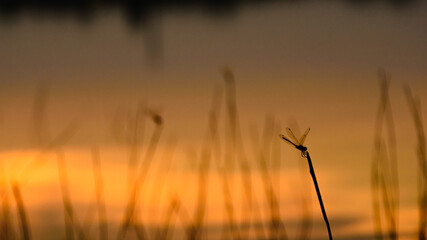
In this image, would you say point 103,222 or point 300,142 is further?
point 103,222

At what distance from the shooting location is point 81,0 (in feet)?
25.5

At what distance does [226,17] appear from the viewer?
13.1 feet

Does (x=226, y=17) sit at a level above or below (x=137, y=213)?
above

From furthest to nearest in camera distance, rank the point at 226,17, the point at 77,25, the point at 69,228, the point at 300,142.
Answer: the point at 77,25 < the point at 226,17 < the point at 69,228 < the point at 300,142

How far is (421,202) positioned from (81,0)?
18.6ft

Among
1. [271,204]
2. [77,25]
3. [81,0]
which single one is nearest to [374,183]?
[271,204]

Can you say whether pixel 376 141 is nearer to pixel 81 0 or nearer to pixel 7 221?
pixel 7 221

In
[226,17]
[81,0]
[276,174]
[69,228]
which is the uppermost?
[81,0]

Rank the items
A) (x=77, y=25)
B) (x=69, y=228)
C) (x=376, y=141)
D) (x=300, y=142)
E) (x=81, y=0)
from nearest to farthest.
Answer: (x=300, y=142) → (x=376, y=141) → (x=69, y=228) → (x=77, y=25) → (x=81, y=0)

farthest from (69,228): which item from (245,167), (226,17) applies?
(226,17)

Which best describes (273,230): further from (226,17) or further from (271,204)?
(226,17)

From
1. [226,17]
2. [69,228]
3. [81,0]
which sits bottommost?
[69,228]

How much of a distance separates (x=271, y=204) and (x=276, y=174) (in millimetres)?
153

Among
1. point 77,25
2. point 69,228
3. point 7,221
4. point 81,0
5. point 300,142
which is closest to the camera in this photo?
point 300,142
